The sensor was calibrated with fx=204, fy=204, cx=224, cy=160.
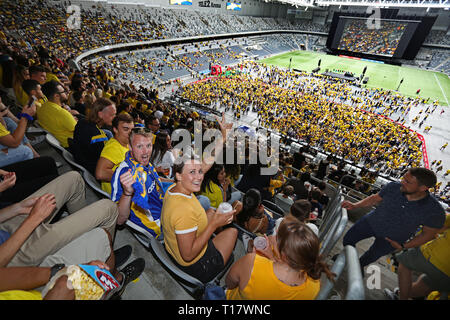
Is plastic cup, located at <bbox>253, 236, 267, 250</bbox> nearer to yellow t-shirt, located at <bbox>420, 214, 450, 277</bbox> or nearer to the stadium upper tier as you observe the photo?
yellow t-shirt, located at <bbox>420, 214, 450, 277</bbox>

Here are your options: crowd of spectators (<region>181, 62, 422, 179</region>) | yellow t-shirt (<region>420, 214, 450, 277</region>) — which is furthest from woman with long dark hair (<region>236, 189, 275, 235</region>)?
crowd of spectators (<region>181, 62, 422, 179</region>)

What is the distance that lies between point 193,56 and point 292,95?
20.4 m

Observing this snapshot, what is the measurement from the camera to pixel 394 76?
40.7 m

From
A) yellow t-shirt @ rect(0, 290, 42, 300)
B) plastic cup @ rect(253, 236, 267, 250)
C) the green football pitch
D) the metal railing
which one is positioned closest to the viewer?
the metal railing

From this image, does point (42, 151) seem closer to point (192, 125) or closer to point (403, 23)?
point (192, 125)

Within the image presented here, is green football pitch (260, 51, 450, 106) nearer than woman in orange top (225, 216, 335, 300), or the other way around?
woman in orange top (225, 216, 335, 300)

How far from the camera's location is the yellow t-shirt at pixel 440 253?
2279 mm

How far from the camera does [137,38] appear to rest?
1187 inches

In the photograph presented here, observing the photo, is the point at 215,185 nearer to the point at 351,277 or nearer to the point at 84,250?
the point at 84,250

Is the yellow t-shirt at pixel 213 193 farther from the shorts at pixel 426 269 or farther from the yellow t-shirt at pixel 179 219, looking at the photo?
the shorts at pixel 426 269

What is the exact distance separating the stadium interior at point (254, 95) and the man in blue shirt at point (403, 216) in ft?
1.63

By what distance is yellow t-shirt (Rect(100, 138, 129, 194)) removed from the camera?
2.73 m

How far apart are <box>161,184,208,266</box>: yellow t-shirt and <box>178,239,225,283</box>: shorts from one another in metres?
0.05

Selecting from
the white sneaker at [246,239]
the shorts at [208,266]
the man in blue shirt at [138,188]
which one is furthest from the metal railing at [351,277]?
the man in blue shirt at [138,188]
